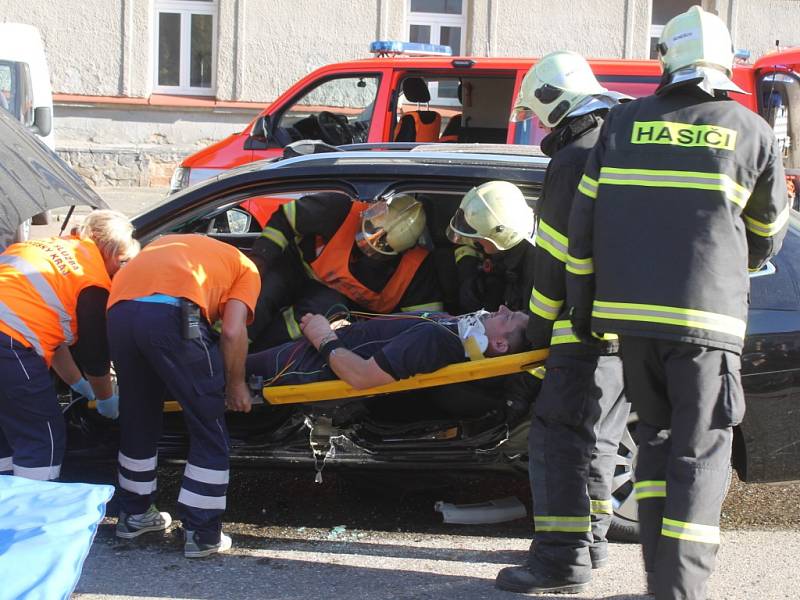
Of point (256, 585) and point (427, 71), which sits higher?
point (427, 71)

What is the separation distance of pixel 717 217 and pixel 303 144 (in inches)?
107

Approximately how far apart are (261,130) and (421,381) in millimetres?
5726

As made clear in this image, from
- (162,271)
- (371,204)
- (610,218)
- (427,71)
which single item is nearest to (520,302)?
(371,204)

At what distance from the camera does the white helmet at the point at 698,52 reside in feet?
11.0

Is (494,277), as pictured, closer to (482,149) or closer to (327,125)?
(482,149)

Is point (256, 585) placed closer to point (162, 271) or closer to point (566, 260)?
point (162, 271)

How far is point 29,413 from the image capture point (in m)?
4.03

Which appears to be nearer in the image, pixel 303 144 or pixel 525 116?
pixel 525 116

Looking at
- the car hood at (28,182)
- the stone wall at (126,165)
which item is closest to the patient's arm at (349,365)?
the car hood at (28,182)

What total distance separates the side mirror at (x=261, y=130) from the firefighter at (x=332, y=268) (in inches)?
183

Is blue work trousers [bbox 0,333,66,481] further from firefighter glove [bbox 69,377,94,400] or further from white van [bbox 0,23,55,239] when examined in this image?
white van [bbox 0,23,55,239]

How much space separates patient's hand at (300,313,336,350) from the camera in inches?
170

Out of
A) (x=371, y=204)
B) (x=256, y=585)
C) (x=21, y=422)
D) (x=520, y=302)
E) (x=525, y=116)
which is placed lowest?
(x=256, y=585)

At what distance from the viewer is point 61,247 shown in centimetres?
416
